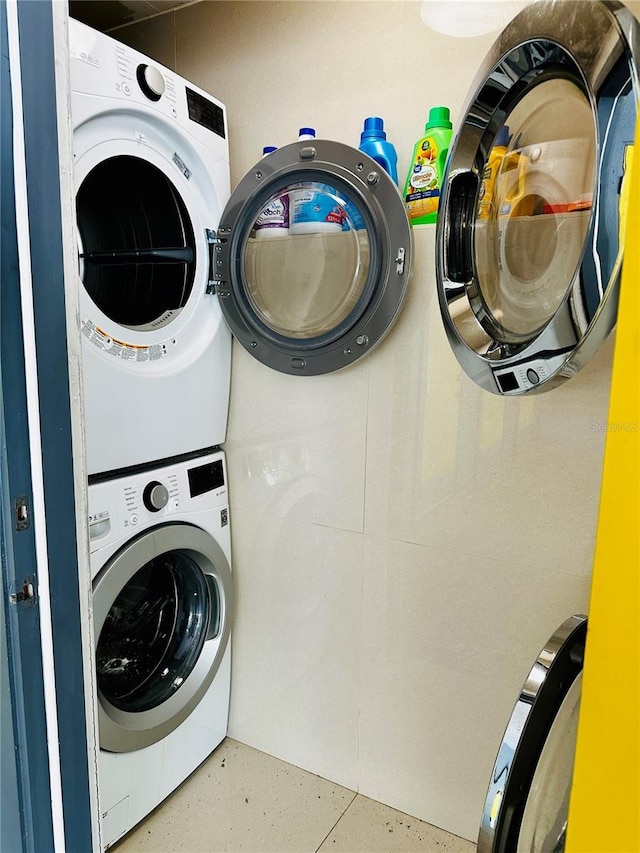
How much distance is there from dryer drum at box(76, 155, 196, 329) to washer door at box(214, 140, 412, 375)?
4.4 inches

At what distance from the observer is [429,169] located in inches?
51.8

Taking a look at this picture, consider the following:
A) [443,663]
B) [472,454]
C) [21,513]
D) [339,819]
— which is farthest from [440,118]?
[339,819]

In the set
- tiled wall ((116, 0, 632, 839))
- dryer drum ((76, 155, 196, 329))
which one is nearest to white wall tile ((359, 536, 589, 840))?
tiled wall ((116, 0, 632, 839))

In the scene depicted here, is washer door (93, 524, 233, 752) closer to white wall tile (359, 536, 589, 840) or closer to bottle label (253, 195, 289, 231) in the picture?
white wall tile (359, 536, 589, 840)

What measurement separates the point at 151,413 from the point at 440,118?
0.95 metres

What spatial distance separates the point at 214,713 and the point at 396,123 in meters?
1.68

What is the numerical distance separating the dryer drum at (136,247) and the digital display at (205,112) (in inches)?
7.6

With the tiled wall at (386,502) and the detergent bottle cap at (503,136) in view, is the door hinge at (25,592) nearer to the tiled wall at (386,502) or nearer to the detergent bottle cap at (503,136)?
the tiled wall at (386,502)

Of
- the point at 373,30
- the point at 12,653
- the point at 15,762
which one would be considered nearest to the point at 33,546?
the point at 12,653

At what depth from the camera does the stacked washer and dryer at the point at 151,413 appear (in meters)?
1.29

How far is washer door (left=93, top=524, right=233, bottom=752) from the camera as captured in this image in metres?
1.36

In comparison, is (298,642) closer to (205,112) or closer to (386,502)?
(386,502)

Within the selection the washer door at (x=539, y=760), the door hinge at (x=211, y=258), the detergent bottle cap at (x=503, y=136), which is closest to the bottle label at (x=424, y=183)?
the detergent bottle cap at (x=503, y=136)

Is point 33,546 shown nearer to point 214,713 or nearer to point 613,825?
point 613,825
